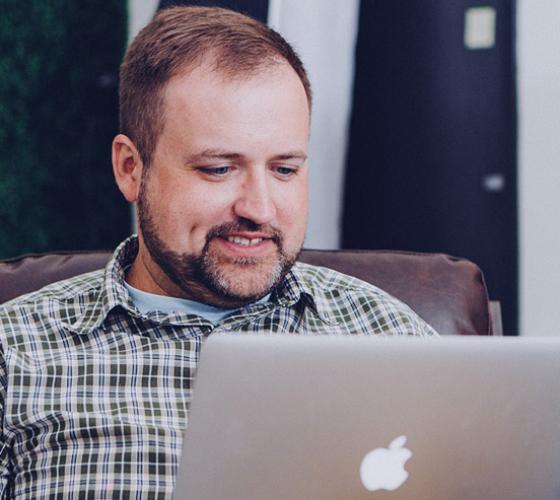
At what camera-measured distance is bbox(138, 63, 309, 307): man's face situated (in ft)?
4.17

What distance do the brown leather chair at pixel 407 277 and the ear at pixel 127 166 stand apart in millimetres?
155

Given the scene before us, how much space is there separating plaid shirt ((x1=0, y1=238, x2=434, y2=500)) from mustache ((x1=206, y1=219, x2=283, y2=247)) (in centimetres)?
10

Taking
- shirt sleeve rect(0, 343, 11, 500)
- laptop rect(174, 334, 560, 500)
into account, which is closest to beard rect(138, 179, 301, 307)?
shirt sleeve rect(0, 343, 11, 500)

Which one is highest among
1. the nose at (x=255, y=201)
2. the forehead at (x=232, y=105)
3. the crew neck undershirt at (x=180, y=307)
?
the forehead at (x=232, y=105)

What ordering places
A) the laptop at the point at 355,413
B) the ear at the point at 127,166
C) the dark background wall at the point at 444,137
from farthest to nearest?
the dark background wall at the point at 444,137, the ear at the point at 127,166, the laptop at the point at 355,413

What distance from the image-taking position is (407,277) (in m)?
1.47

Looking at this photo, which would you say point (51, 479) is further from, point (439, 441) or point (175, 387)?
point (439, 441)

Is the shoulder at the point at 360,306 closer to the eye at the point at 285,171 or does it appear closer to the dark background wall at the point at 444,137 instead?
the eye at the point at 285,171

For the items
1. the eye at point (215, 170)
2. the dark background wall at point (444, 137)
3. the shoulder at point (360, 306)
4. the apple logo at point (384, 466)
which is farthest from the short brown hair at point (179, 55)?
the apple logo at point (384, 466)

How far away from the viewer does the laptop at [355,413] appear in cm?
74

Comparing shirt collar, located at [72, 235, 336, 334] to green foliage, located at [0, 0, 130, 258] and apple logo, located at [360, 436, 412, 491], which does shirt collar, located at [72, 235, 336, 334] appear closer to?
apple logo, located at [360, 436, 412, 491]

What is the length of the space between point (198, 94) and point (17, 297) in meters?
0.46

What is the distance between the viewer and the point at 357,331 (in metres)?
1.33

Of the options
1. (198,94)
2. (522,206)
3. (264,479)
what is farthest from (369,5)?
(264,479)
